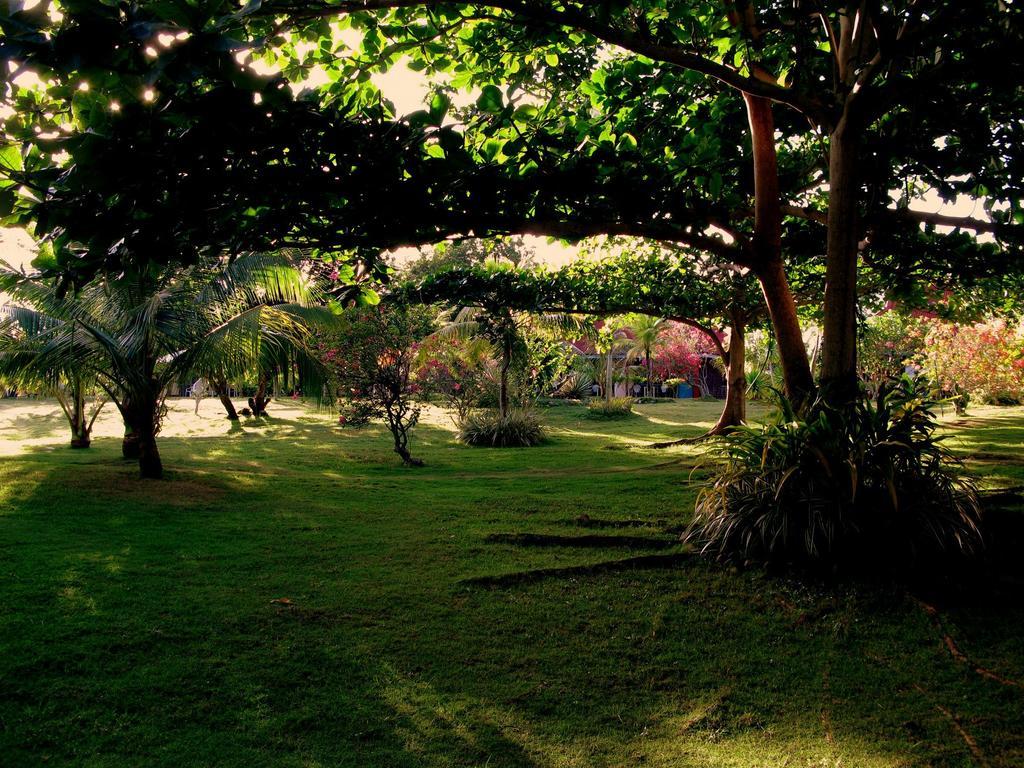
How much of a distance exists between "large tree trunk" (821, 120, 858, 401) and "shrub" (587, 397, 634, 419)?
1933 centimetres

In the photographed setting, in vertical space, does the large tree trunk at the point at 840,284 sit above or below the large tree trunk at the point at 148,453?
above

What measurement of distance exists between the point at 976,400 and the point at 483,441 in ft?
59.4

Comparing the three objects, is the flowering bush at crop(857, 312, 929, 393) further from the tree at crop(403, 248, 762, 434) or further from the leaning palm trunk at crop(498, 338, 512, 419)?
the tree at crop(403, 248, 762, 434)

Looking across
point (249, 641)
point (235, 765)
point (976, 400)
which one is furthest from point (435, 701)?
point (976, 400)

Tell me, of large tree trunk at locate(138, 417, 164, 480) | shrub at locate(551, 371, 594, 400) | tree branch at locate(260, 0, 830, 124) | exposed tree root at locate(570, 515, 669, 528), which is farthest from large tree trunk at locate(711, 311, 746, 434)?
shrub at locate(551, 371, 594, 400)

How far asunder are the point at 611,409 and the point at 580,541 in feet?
62.6

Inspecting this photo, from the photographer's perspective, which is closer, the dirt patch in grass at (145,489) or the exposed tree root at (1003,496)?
the exposed tree root at (1003,496)

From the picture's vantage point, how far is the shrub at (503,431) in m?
17.9

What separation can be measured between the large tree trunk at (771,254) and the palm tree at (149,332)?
6.53 m

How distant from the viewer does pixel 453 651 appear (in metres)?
4.72

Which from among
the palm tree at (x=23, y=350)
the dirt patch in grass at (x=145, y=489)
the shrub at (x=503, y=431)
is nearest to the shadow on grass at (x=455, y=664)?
the dirt patch in grass at (x=145, y=489)

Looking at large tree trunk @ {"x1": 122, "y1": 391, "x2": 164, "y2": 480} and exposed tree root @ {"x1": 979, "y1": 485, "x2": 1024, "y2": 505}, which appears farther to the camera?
large tree trunk @ {"x1": 122, "y1": 391, "x2": 164, "y2": 480}

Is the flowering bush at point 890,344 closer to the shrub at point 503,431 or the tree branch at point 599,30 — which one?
the shrub at point 503,431

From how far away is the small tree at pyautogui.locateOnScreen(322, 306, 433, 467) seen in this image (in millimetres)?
13680
